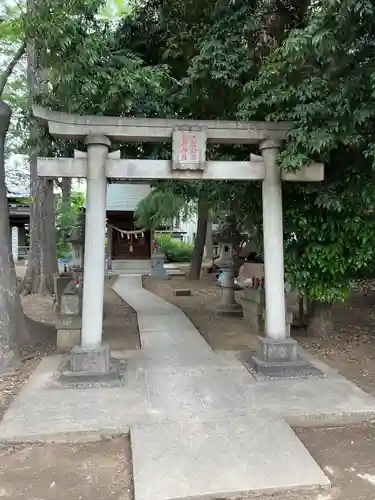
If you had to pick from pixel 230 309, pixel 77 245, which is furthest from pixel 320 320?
pixel 77 245

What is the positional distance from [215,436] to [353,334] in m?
4.70

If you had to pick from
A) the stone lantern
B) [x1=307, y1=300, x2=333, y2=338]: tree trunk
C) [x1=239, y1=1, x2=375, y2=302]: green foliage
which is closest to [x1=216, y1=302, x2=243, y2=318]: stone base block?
the stone lantern

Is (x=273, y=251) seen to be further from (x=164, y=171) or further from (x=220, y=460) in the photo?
(x=220, y=460)

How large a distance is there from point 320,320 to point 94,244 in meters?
4.25

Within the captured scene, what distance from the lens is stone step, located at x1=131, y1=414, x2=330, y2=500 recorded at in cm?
289

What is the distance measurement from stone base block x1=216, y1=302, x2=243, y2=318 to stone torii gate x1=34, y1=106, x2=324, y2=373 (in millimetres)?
A: 3978

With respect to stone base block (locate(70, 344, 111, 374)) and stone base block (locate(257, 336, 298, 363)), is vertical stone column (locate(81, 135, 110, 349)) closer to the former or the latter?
stone base block (locate(70, 344, 111, 374))

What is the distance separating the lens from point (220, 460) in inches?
126

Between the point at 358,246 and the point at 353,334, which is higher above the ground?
the point at 358,246

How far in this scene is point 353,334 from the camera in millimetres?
7398

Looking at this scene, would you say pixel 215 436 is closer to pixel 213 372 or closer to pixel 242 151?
pixel 213 372

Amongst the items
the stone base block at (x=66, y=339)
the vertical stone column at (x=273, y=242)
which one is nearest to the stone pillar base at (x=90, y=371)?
the stone base block at (x=66, y=339)

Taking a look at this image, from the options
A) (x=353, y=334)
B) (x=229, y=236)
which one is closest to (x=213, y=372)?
(x=353, y=334)

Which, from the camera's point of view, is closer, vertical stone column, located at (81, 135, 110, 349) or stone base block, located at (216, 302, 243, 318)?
vertical stone column, located at (81, 135, 110, 349)
